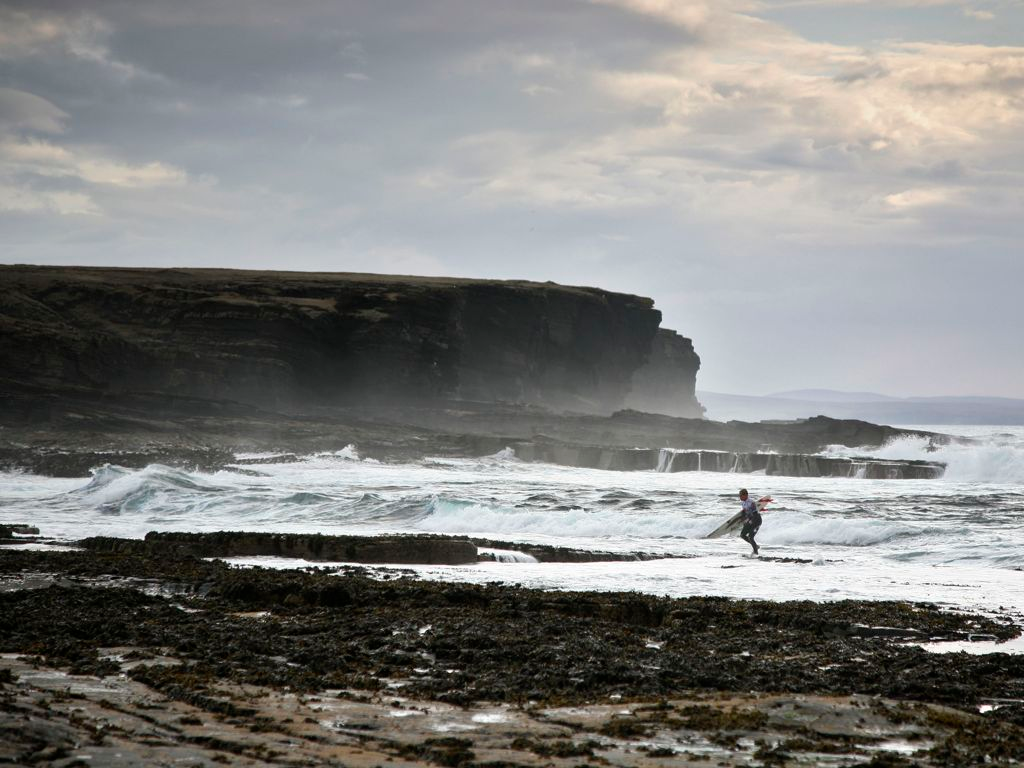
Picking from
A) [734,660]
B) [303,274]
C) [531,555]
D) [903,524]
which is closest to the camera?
[734,660]

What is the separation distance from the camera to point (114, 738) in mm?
6387

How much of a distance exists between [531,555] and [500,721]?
44.4 feet

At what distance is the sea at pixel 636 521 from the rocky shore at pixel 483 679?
307 centimetres

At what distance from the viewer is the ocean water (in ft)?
56.6

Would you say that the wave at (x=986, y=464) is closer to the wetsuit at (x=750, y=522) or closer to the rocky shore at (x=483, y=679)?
the wetsuit at (x=750, y=522)

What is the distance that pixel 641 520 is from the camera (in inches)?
1095

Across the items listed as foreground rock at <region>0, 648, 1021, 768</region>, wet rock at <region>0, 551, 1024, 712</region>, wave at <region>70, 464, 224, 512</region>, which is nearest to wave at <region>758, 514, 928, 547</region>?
wet rock at <region>0, 551, 1024, 712</region>

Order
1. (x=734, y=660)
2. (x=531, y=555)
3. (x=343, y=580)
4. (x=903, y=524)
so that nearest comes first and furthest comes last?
(x=734, y=660) < (x=343, y=580) < (x=531, y=555) < (x=903, y=524)

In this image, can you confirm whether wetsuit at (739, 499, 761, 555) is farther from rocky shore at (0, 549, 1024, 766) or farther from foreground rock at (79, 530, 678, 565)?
rocky shore at (0, 549, 1024, 766)

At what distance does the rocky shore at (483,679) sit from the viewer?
257 inches

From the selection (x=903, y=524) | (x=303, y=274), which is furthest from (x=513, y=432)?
(x=903, y=524)

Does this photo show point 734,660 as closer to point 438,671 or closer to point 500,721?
point 438,671

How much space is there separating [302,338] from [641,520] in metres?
59.9

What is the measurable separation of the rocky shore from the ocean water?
3.05m
